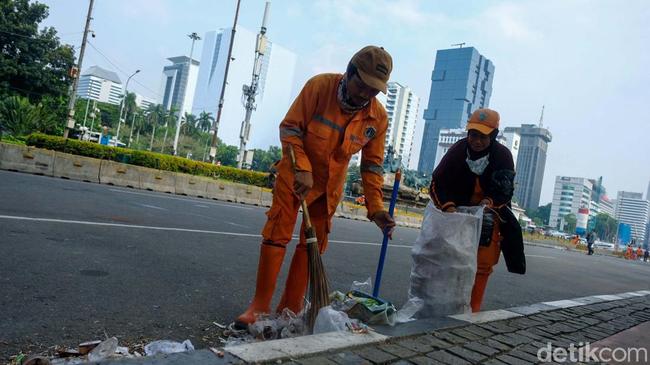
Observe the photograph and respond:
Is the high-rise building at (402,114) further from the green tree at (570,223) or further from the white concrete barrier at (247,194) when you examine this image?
the white concrete barrier at (247,194)

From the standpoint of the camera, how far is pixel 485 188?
152 inches

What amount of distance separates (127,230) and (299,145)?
3.52 meters

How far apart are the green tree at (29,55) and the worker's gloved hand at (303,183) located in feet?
112

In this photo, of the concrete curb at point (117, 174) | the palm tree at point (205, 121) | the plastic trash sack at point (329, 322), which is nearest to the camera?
the plastic trash sack at point (329, 322)

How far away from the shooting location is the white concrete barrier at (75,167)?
1250cm

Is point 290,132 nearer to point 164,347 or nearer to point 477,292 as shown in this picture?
point 164,347

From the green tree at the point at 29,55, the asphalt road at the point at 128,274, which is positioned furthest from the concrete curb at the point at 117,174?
the green tree at the point at 29,55

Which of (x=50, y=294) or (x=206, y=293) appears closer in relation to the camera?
(x=50, y=294)

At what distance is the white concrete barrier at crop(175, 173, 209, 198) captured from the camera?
15.1 m

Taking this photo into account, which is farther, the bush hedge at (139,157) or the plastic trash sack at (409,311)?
the bush hedge at (139,157)

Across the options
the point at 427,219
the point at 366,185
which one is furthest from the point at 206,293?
the point at 427,219

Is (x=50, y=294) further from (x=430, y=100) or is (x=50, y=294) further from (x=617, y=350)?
(x=430, y=100)

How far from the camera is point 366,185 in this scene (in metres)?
3.16

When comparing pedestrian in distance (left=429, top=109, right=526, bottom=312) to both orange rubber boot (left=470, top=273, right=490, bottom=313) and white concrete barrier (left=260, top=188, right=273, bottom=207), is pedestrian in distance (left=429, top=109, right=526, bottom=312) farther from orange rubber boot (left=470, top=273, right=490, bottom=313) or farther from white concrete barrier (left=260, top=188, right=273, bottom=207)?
white concrete barrier (left=260, top=188, right=273, bottom=207)
